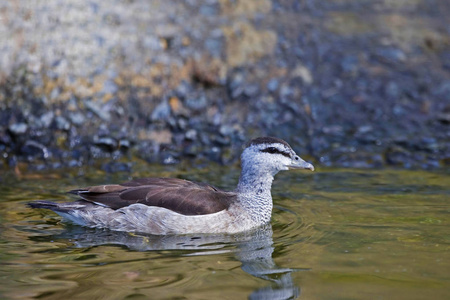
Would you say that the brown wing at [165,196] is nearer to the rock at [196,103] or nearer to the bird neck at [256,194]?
the bird neck at [256,194]

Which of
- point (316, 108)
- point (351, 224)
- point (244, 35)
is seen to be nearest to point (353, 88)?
point (316, 108)

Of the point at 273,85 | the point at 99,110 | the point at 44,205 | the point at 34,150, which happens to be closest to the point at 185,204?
the point at 44,205

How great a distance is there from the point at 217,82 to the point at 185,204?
526 centimetres

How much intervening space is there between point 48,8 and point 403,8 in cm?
782

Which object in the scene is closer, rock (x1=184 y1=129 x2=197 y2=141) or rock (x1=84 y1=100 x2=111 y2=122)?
rock (x1=184 y1=129 x2=197 y2=141)

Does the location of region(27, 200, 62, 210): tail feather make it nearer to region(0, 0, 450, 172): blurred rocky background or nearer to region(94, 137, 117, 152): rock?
region(0, 0, 450, 172): blurred rocky background

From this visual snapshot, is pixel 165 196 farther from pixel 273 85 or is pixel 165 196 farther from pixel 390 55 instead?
pixel 390 55

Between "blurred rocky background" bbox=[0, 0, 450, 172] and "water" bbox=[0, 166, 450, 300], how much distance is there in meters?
1.65

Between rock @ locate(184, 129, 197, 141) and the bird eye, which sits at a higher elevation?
rock @ locate(184, 129, 197, 141)

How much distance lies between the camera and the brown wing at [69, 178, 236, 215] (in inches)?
344

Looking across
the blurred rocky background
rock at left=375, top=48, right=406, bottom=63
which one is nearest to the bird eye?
the blurred rocky background

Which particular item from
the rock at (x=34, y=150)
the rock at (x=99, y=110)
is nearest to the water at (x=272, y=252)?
the rock at (x=34, y=150)

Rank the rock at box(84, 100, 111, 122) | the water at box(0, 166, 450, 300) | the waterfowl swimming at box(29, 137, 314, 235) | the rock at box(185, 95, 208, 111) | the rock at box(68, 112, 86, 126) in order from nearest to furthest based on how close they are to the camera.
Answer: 1. the water at box(0, 166, 450, 300)
2. the waterfowl swimming at box(29, 137, 314, 235)
3. the rock at box(68, 112, 86, 126)
4. the rock at box(84, 100, 111, 122)
5. the rock at box(185, 95, 208, 111)

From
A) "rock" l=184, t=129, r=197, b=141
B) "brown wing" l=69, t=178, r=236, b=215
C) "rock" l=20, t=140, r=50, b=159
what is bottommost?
"brown wing" l=69, t=178, r=236, b=215
